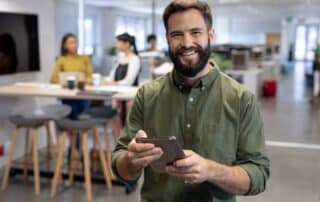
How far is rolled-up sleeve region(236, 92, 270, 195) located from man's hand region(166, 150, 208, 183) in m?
0.20

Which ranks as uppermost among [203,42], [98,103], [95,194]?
[203,42]

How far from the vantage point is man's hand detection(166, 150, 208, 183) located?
112cm

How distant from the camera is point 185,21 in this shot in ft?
4.09

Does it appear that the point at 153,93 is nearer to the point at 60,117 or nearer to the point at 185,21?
the point at 185,21

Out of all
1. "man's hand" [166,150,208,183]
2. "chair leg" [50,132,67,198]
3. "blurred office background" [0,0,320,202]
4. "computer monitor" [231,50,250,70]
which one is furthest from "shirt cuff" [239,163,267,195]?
"computer monitor" [231,50,250,70]

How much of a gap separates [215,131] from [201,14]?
14.2 inches

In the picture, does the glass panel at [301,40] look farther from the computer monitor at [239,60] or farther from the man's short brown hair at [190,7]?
the man's short brown hair at [190,7]

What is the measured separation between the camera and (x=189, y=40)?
1235 mm

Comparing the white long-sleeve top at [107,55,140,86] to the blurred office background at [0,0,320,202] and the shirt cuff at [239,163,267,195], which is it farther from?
the shirt cuff at [239,163,267,195]

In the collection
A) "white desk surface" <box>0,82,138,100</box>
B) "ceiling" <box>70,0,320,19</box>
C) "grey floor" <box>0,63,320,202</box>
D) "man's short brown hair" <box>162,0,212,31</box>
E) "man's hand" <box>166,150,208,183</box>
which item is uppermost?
"ceiling" <box>70,0,320,19</box>

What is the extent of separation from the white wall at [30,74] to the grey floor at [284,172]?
72 centimetres

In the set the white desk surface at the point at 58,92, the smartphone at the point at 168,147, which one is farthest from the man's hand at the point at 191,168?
the white desk surface at the point at 58,92

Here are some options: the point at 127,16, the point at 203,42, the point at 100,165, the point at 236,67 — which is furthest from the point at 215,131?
the point at 127,16

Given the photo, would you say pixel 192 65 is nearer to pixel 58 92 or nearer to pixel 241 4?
pixel 58 92
